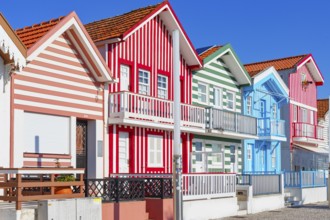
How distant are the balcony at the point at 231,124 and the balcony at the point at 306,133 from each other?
7899 millimetres

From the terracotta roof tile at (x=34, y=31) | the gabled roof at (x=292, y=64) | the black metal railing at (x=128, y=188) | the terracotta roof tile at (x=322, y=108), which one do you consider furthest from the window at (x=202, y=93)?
the terracotta roof tile at (x=322, y=108)

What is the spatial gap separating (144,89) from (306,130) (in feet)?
57.0

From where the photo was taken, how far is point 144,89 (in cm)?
2400

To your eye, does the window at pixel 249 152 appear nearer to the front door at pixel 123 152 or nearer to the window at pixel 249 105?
the window at pixel 249 105

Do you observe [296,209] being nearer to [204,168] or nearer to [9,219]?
[204,168]

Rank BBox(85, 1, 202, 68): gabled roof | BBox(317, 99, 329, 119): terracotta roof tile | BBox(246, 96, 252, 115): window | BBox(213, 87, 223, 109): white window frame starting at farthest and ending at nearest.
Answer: BBox(317, 99, 329, 119): terracotta roof tile → BBox(246, 96, 252, 115): window → BBox(213, 87, 223, 109): white window frame → BBox(85, 1, 202, 68): gabled roof

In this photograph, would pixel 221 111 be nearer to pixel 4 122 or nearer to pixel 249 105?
pixel 249 105

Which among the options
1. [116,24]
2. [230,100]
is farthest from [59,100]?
[230,100]

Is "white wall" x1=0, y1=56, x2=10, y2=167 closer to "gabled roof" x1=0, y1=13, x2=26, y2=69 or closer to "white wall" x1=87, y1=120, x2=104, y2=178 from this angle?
"gabled roof" x1=0, y1=13, x2=26, y2=69

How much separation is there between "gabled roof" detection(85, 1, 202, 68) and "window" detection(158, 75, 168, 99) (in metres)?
1.68

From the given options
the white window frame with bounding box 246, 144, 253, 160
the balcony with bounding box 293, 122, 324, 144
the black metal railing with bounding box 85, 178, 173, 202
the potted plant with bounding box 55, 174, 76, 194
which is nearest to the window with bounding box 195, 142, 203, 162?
the white window frame with bounding box 246, 144, 253, 160

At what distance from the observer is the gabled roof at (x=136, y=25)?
22469 mm

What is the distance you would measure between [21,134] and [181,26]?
10000mm

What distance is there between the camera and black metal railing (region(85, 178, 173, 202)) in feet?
56.3
